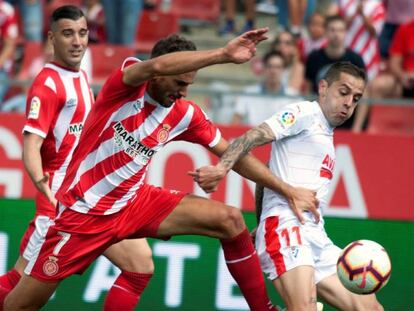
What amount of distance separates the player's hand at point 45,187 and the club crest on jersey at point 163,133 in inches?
33.4

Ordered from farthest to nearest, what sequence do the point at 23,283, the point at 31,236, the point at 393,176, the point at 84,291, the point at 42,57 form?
the point at 42,57 < the point at 393,176 < the point at 84,291 < the point at 31,236 < the point at 23,283

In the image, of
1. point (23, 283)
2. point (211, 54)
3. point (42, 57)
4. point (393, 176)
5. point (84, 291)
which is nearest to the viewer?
point (211, 54)

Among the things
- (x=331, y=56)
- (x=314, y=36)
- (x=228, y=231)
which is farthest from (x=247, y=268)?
(x=314, y=36)

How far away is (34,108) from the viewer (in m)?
7.54

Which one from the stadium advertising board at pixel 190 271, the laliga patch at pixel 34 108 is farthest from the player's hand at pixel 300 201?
the laliga patch at pixel 34 108

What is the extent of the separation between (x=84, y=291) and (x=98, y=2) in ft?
19.2

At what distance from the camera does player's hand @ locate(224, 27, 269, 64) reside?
5.98 metres

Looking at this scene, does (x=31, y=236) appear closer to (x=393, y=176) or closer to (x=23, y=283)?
(x=23, y=283)

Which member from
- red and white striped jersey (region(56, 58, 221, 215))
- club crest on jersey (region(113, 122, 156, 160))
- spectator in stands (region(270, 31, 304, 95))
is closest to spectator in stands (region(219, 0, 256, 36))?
spectator in stands (region(270, 31, 304, 95))

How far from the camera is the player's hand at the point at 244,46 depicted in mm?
5980

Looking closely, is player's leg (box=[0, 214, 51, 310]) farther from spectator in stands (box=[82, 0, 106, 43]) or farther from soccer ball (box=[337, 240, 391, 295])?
spectator in stands (box=[82, 0, 106, 43])

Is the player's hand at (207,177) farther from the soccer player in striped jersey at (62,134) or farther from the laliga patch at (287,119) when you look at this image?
the soccer player in striped jersey at (62,134)

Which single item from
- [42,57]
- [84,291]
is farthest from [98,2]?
[84,291]

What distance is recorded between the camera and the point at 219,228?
705 cm
